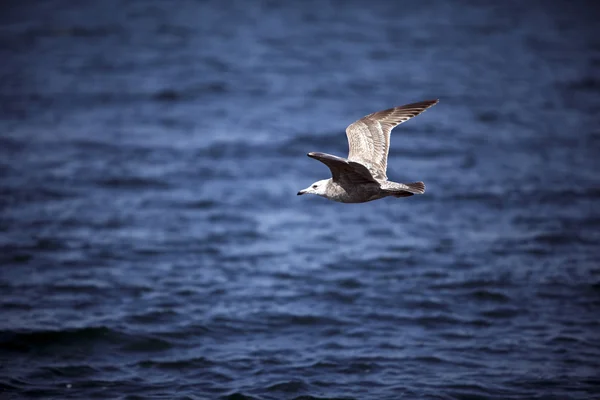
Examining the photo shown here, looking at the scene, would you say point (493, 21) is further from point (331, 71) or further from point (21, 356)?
point (21, 356)

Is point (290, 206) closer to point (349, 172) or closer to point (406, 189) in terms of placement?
point (349, 172)

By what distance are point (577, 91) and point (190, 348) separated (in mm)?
15369

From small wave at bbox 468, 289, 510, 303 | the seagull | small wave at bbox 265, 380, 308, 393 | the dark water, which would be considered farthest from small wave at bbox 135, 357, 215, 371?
small wave at bbox 468, 289, 510, 303

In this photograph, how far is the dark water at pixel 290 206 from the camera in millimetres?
12203

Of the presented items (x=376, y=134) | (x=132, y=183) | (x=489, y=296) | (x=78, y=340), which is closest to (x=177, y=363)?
(x=78, y=340)

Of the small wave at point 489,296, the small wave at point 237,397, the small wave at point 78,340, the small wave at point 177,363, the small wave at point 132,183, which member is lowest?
the small wave at point 237,397

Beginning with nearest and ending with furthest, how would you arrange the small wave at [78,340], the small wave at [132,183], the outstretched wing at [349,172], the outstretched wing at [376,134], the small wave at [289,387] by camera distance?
the outstretched wing at [349,172]
the outstretched wing at [376,134]
the small wave at [289,387]
the small wave at [78,340]
the small wave at [132,183]

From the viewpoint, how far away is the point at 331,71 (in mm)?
25594

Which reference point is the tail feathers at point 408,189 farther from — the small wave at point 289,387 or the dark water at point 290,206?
the small wave at point 289,387

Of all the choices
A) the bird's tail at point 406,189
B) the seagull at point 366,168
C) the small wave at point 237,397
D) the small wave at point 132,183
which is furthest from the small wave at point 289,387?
the small wave at point 132,183

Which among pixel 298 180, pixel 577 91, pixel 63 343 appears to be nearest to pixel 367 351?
pixel 63 343

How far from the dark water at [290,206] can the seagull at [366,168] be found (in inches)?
121

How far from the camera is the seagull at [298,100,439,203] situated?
934 centimetres

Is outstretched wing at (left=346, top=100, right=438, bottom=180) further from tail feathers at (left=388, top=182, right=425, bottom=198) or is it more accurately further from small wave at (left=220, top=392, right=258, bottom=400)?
small wave at (left=220, top=392, right=258, bottom=400)
